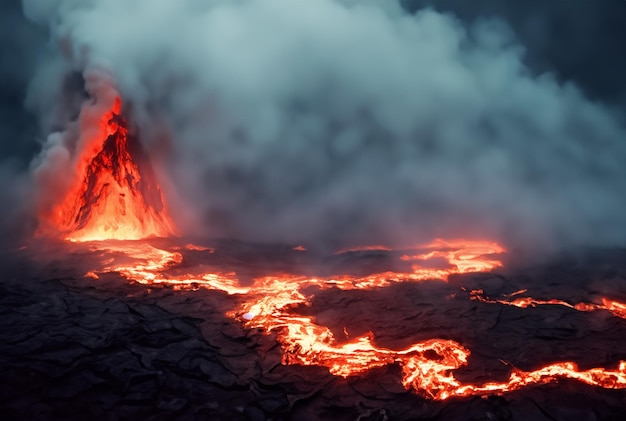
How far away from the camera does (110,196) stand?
10.6 m

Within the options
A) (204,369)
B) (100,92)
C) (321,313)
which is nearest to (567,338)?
(321,313)

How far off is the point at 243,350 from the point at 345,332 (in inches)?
56.0

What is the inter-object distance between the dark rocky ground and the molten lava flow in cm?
273

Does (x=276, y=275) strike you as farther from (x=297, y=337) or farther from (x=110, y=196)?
(x=110, y=196)

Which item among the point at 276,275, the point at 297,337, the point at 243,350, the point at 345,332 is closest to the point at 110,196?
the point at 276,275

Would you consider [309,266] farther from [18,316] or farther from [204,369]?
[18,316]

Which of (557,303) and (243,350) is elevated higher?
(557,303)

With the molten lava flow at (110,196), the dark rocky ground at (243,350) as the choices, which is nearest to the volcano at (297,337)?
the dark rocky ground at (243,350)

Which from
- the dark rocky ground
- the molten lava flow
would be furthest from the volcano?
the molten lava flow

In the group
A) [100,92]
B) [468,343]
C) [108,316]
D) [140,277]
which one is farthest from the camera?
[100,92]

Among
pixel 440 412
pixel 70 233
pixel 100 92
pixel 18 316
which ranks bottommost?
pixel 440 412

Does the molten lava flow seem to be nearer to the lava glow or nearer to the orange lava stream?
the lava glow

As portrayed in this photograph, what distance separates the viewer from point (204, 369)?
440 centimetres

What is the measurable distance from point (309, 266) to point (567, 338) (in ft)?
16.2
